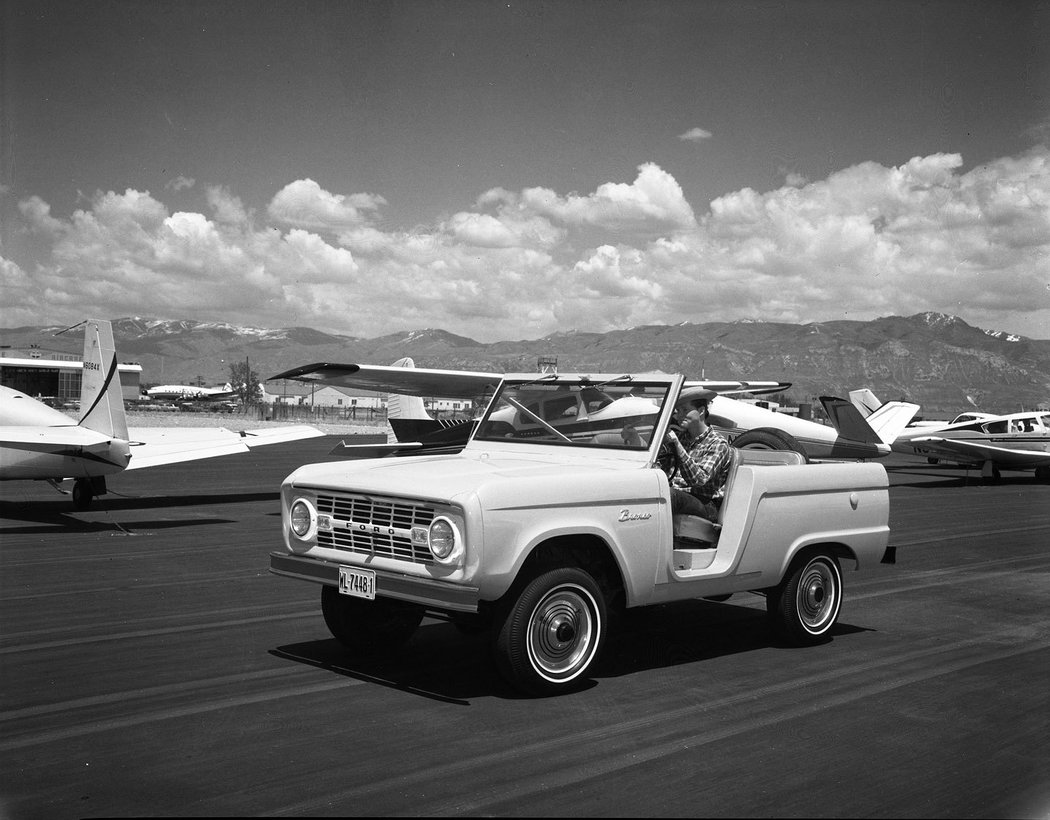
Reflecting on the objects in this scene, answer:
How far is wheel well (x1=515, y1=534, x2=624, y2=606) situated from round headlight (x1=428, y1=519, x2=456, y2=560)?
0.52m

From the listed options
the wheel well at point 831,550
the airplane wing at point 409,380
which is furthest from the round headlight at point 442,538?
the airplane wing at point 409,380

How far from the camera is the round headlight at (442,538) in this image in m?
5.45

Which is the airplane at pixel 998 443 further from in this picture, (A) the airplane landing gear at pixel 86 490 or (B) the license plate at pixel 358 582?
(B) the license plate at pixel 358 582

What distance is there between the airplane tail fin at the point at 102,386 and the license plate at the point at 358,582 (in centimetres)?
1120

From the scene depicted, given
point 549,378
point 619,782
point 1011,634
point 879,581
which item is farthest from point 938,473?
point 619,782

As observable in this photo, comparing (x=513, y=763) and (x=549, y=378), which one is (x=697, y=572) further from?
(x=513, y=763)

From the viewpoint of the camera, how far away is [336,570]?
5945 mm

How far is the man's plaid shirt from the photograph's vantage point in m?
6.92

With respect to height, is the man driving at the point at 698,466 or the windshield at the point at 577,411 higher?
the windshield at the point at 577,411

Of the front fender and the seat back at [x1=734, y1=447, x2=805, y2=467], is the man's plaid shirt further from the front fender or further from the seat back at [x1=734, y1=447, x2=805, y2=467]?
the seat back at [x1=734, y1=447, x2=805, y2=467]

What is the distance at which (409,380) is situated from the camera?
750 inches

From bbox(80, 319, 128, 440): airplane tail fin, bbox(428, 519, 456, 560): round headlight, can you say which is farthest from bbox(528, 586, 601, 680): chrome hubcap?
bbox(80, 319, 128, 440): airplane tail fin

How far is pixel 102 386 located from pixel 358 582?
11.9 metres

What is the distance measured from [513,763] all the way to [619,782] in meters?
0.54
